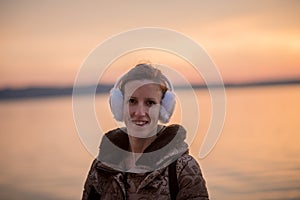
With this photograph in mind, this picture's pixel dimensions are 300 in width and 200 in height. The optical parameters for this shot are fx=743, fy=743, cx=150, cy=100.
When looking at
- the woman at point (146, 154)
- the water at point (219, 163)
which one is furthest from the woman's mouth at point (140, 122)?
the water at point (219, 163)

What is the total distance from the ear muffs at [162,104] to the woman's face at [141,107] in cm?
2

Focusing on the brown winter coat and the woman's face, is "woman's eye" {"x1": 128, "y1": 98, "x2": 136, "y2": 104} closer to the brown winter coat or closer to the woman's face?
the woman's face

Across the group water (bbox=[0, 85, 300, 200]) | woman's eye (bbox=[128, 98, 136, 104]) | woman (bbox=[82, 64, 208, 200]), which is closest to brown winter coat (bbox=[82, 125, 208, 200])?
woman (bbox=[82, 64, 208, 200])

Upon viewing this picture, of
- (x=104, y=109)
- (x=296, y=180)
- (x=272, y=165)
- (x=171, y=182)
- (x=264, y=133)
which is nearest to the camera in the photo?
(x=171, y=182)

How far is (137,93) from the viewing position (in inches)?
78.2

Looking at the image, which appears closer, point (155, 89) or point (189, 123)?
point (155, 89)

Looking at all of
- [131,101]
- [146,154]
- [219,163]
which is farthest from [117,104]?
[219,163]

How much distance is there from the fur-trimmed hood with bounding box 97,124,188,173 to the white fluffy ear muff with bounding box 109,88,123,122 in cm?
6

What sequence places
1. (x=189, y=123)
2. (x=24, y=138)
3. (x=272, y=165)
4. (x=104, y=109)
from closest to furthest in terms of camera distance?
(x=189, y=123) < (x=104, y=109) < (x=272, y=165) < (x=24, y=138)

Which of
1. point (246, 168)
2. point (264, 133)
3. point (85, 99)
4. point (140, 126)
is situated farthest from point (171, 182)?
point (264, 133)

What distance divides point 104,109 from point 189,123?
12.3 inches

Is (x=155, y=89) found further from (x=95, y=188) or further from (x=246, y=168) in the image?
(x=246, y=168)

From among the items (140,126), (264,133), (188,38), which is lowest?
(140,126)

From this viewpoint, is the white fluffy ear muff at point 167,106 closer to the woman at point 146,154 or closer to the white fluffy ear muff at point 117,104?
the woman at point 146,154
